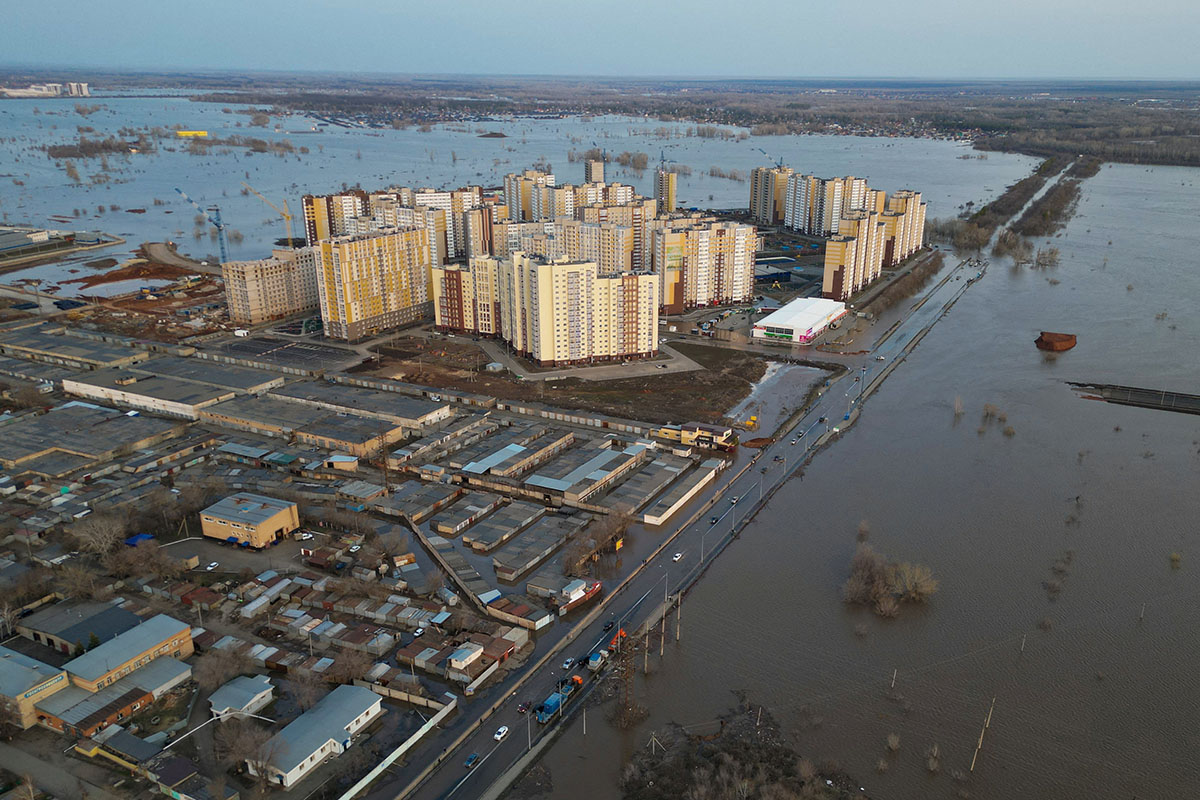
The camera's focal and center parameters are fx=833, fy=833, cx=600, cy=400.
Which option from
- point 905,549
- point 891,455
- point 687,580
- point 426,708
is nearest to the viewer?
point 426,708

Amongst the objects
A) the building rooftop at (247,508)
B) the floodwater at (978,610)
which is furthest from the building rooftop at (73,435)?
the floodwater at (978,610)

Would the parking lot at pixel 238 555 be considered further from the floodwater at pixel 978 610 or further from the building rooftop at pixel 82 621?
the floodwater at pixel 978 610

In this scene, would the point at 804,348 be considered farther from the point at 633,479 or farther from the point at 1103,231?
the point at 1103,231

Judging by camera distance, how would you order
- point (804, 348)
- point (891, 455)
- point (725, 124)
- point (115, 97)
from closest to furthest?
point (891, 455), point (804, 348), point (725, 124), point (115, 97)

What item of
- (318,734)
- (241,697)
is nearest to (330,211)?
(241,697)

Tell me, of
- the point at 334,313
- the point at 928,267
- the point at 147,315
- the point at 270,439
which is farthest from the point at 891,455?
the point at 147,315

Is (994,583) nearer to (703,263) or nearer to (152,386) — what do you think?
(703,263)

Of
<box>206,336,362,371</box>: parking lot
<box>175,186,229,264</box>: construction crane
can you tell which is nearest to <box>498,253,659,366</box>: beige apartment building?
<box>206,336,362,371</box>: parking lot
